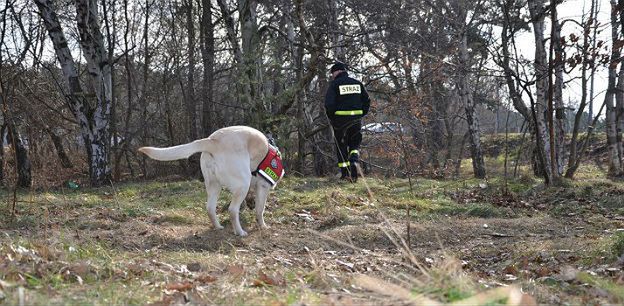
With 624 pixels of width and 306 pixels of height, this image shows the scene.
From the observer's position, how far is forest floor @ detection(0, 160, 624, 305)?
3.42 m

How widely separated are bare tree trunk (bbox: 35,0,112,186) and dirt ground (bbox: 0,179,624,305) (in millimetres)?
1683

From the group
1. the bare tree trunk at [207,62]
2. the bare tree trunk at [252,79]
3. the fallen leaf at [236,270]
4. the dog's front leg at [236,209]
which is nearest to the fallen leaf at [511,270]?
the fallen leaf at [236,270]

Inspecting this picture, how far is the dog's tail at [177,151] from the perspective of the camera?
6.00 metres

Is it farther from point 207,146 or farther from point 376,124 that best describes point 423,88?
point 207,146

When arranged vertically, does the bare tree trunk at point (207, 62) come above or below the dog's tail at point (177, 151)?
above

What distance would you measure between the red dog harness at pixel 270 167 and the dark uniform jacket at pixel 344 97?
3906 millimetres

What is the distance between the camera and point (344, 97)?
10648mm

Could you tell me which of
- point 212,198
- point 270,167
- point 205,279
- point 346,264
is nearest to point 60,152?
point 212,198

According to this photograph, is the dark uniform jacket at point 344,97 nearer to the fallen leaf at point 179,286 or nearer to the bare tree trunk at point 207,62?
the bare tree trunk at point 207,62

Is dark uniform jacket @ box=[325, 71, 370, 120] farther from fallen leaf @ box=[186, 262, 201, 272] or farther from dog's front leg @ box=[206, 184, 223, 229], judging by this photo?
fallen leaf @ box=[186, 262, 201, 272]

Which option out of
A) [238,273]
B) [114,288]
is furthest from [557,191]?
[114,288]

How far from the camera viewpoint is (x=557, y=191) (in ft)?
32.6

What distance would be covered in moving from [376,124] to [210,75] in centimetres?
446

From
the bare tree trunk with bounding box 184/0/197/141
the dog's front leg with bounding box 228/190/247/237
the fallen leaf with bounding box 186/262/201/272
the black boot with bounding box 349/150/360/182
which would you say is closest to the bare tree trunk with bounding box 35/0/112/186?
the bare tree trunk with bounding box 184/0/197/141
